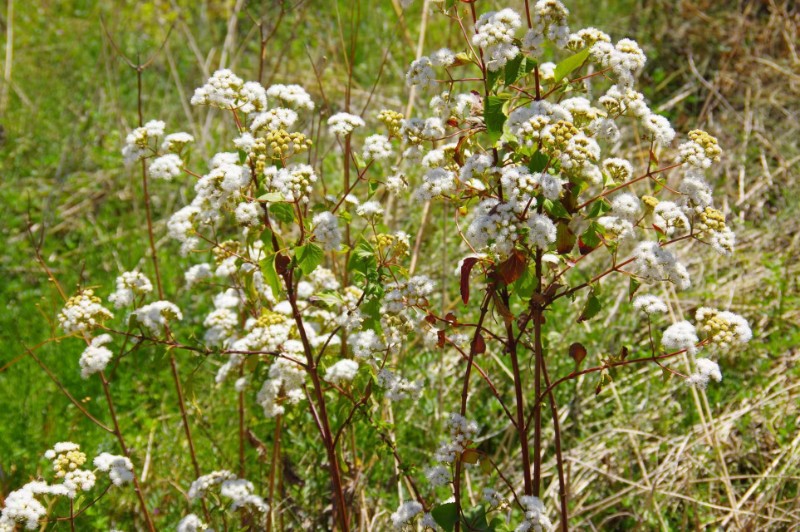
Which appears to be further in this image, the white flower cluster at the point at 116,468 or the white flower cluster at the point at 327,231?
the white flower cluster at the point at 116,468

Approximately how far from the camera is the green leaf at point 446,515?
220 centimetres

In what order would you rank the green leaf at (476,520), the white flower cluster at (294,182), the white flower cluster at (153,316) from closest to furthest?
the white flower cluster at (294,182) → the green leaf at (476,520) → the white flower cluster at (153,316)

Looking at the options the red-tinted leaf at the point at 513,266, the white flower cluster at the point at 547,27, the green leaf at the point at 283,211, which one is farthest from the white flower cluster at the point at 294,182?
the white flower cluster at the point at 547,27

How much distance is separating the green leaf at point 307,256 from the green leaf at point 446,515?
780 millimetres

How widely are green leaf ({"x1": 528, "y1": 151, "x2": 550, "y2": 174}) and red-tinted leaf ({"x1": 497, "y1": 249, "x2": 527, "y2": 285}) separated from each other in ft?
0.73

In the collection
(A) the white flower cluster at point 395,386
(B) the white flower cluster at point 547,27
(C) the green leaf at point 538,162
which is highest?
(B) the white flower cluster at point 547,27

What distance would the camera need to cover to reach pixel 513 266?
6.30ft

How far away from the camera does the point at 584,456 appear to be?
3463 millimetres

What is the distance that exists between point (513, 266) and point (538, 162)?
0.27m

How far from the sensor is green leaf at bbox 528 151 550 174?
195cm

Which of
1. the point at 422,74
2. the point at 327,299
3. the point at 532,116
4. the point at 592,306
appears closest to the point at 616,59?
the point at 532,116

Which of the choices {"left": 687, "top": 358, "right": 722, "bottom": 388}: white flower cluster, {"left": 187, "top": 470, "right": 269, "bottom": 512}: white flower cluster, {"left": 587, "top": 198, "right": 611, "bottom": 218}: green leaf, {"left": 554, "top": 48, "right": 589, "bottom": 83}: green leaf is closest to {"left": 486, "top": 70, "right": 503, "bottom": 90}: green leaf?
{"left": 554, "top": 48, "right": 589, "bottom": 83}: green leaf

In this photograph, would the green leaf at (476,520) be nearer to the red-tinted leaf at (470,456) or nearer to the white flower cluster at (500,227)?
the red-tinted leaf at (470,456)

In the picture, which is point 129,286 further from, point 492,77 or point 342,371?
point 492,77
